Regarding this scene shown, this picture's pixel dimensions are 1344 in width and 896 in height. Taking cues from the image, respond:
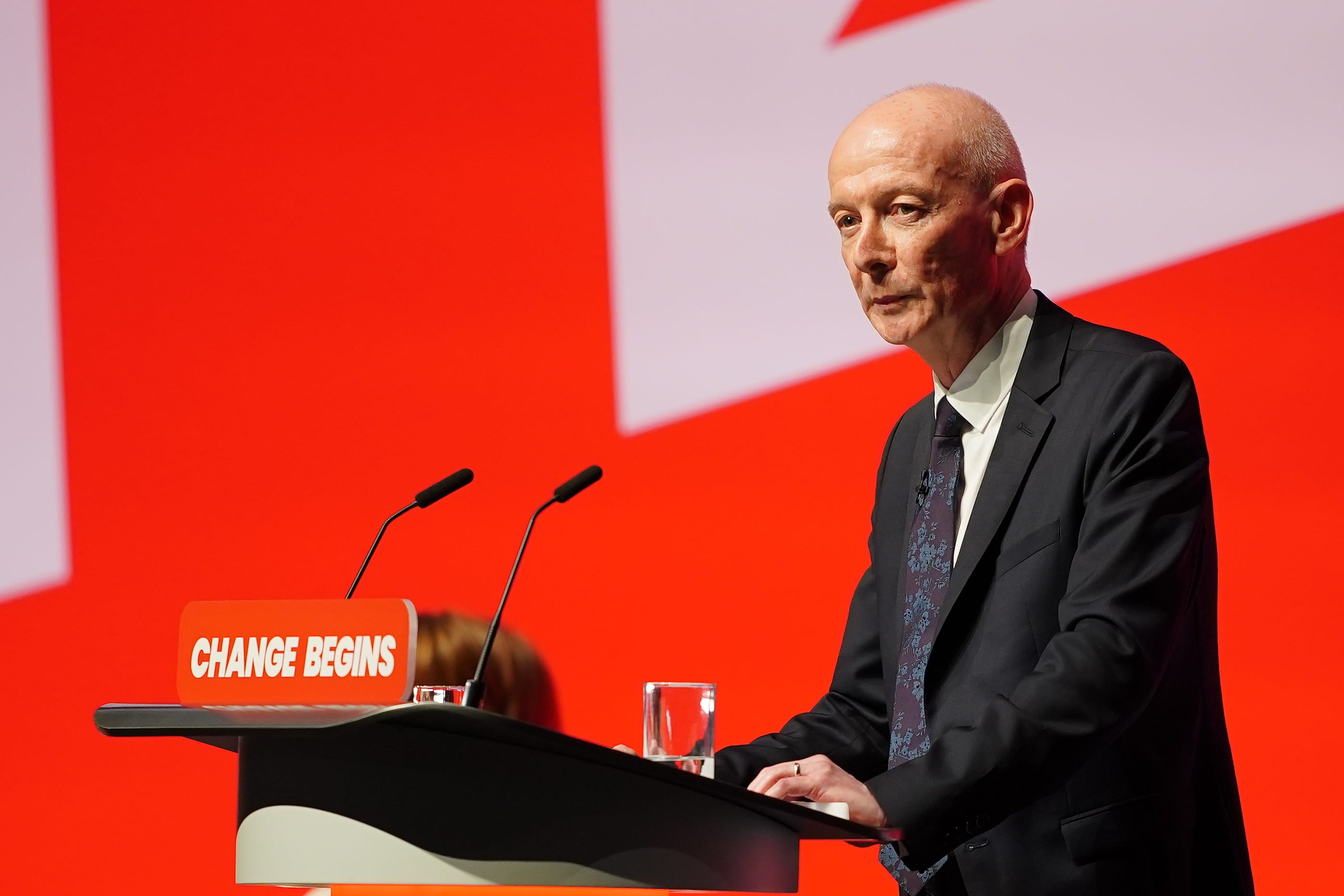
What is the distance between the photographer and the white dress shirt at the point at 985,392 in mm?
1949

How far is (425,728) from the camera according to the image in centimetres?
121

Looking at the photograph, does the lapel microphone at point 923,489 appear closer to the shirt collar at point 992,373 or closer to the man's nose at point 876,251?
the shirt collar at point 992,373

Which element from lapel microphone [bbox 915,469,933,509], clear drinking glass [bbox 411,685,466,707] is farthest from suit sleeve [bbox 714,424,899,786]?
clear drinking glass [bbox 411,685,466,707]

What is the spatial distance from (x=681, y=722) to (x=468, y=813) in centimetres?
42

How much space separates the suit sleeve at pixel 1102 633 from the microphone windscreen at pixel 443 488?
614 millimetres

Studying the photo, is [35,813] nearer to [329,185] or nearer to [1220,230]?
[329,185]

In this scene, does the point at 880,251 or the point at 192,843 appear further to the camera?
the point at 192,843

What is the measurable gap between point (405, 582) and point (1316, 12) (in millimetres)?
2414

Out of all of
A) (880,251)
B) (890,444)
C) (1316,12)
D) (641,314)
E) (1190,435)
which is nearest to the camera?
(1190,435)

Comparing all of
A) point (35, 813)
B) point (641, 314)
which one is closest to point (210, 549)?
point (35, 813)

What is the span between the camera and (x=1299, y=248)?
3.13 m

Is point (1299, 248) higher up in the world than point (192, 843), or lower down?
higher up

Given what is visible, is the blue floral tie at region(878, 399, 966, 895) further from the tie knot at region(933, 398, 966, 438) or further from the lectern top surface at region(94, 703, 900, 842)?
the lectern top surface at region(94, 703, 900, 842)

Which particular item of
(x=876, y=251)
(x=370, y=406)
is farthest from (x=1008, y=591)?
(x=370, y=406)
